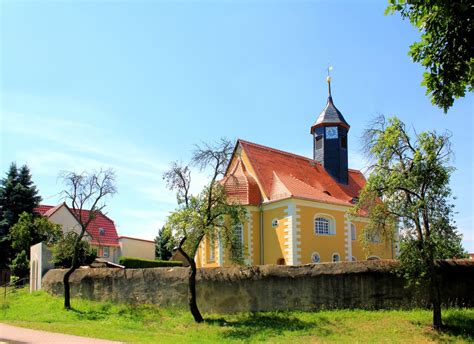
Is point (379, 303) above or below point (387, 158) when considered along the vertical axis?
below

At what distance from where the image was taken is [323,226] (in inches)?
1220

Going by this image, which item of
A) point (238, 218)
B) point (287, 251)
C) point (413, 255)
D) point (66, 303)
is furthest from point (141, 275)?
point (413, 255)

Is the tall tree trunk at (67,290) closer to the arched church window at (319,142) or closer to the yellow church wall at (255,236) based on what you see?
the yellow church wall at (255,236)

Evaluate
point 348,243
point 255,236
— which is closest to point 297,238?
point 255,236

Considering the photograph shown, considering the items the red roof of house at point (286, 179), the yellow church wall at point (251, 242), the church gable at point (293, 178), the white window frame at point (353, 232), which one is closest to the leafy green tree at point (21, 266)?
the yellow church wall at point (251, 242)

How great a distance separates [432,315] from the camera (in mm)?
15914

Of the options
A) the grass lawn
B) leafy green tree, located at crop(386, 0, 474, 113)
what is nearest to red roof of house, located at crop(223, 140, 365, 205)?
the grass lawn

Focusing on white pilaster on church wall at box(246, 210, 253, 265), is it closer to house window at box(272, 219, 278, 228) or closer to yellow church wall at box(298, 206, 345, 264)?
house window at box(272, 219, 278, 228)

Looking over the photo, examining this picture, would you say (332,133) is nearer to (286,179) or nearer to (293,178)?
(293,178)

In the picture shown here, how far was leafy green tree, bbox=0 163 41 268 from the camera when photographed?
37906mm

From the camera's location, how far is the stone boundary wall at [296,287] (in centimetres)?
1705

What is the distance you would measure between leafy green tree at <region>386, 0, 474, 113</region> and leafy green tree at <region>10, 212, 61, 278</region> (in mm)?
29712

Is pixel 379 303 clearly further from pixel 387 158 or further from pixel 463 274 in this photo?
pixel 387 158

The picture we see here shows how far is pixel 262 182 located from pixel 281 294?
45.4ft
